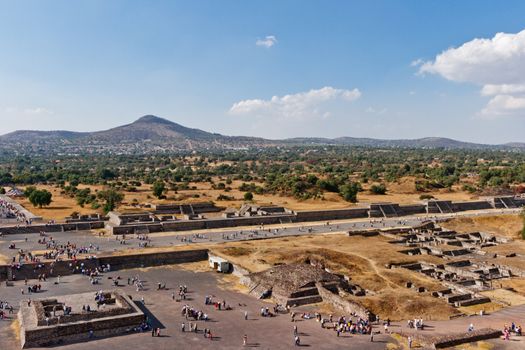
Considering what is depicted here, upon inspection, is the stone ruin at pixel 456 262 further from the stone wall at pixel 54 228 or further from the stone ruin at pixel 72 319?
the stone wall at pixel 54 228

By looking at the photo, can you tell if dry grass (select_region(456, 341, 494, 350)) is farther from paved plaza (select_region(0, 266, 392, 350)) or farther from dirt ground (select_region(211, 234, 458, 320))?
dirt ground (select_region(211, 234, 458, 320))

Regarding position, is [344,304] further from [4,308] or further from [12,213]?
[12,213]

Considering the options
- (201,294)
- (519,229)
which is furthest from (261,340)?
(519,229)

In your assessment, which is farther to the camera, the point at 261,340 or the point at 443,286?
the point at 443,286

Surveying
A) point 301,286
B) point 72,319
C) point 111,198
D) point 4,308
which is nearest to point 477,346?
point 301,286

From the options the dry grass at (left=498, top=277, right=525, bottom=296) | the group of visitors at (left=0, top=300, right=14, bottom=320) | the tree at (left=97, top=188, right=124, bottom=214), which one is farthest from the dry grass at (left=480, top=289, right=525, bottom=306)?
the tree at (left=97, top=188, right=124, bottom=214)

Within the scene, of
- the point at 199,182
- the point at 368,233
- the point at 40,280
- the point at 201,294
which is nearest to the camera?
the point at 201,294

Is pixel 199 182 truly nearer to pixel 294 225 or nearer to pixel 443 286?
pixel 294 225

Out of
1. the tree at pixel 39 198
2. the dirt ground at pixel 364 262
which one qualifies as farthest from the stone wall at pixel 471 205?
the tree at pixel 39 198
